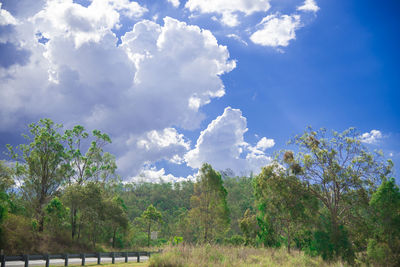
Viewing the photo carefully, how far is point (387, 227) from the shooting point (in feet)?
54.4

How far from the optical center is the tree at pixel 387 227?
1569 cm

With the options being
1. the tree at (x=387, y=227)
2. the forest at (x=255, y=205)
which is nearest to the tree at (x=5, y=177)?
the forest at (x=255, y=205)

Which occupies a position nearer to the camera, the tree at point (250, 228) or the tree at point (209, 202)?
the tree at point (250, 228)

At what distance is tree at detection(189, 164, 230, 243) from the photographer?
42.3m

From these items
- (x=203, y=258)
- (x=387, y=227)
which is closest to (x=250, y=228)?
(x=387, y=227)

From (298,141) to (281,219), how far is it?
25.8 feet

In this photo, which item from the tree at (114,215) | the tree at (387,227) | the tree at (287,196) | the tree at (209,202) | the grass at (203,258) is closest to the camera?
the grass at (203,258)

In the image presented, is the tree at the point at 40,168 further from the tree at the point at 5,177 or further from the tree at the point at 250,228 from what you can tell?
the tree at the point at 250,228

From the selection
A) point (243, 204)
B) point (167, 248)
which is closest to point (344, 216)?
point (167, 248)

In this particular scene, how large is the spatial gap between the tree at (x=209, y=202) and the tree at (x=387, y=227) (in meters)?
25.7

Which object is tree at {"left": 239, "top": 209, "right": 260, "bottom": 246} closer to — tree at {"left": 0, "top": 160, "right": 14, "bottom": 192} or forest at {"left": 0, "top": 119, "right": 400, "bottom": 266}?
forest at {"left": 0, "top": 119, "right": 400, "bottom": 266}

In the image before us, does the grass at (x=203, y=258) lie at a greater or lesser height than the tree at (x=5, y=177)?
lesser

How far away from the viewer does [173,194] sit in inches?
4439

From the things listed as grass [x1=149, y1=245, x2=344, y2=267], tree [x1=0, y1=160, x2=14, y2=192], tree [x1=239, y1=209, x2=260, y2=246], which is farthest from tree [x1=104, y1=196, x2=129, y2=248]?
grass [x1=149, y1=245, x2=344, y2=267]
